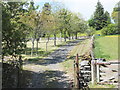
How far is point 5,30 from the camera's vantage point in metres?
7.23

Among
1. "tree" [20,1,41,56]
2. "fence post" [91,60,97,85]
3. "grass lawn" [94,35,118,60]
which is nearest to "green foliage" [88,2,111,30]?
"grass lawn" [94,35,118,60]

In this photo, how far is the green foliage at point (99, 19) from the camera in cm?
6969

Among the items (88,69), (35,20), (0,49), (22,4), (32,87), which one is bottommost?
(32,87)

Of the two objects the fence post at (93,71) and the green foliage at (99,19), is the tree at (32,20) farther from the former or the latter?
the green foliage at (99,19)

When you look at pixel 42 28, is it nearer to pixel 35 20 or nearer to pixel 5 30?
pixel 35 20

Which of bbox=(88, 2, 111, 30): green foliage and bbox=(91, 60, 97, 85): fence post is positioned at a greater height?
bbox=(88, 2, 111, 30): green foliage

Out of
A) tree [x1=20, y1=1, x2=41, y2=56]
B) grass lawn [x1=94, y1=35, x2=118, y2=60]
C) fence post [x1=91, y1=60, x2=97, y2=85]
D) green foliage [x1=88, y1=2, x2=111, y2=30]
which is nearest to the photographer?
fence post [x1=91, y1=60, x2=97, y2=85]

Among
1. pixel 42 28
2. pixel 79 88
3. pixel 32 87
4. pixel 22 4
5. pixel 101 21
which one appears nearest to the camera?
pixel 79 88

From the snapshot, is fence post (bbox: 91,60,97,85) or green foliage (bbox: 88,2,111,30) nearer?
fence post (bbox: 91,60,97,85)

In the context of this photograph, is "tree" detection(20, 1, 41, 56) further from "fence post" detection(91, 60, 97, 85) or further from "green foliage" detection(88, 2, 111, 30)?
"green foliage" detection(88, 2, 111, 30)

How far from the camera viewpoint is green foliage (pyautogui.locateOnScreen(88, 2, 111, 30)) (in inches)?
2744

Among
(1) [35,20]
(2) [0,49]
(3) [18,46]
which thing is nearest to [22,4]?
(1) [35,20]

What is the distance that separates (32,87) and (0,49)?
2284mm

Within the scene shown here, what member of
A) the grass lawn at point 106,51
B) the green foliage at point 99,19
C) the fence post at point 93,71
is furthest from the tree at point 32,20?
the green foliage at point 99,19
